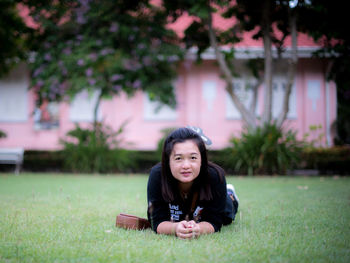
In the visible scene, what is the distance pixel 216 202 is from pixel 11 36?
395 inches

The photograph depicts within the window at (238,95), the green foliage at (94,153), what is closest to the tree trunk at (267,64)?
the window at (238,95)

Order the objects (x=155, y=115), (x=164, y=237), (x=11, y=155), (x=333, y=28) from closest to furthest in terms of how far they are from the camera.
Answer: (x=164, y=237), (x=333, y=28), (x=11, y=155), (x=155, y=115)

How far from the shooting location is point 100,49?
390 inches

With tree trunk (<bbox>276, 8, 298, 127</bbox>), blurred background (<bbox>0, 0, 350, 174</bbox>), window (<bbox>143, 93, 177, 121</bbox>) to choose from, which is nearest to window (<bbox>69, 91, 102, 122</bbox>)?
window (<bbox>143, 93, 177, 121</bbox>)

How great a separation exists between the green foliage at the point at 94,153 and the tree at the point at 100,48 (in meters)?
1.20

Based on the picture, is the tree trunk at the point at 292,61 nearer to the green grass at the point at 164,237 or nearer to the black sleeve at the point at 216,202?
the green grass at the point at 164,237

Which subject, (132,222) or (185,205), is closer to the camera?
(185,205)

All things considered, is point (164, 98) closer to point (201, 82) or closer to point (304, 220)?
point (201, 82)

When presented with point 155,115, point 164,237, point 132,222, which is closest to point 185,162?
point 164,237

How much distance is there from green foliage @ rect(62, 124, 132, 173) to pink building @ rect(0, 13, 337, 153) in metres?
2.87

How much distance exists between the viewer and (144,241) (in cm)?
249

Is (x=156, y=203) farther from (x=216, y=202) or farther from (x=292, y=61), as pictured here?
(x=292, y=61)

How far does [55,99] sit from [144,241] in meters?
8.72

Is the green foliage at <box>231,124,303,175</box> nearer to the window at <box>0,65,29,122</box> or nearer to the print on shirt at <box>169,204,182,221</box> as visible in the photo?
the print on shirt at <box>169,204,182,221</box>
